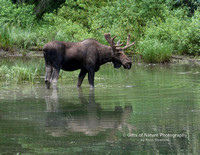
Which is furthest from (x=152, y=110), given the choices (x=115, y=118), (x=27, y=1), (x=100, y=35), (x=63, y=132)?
(x=27, y=1)

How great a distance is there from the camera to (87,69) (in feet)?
48.0

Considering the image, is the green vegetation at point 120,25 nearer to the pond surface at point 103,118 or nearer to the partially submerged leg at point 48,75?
the pond surface at point 103,118

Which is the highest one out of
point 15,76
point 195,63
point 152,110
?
point 152,110

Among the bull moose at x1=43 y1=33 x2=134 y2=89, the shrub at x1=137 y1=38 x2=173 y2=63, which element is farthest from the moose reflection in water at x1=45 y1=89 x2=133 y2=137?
the shrub at x1=137 y1=38 x2=173 y2=63

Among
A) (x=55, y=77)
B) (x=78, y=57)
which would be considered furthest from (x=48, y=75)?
(x=78, y=57)

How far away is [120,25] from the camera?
26.4 metres

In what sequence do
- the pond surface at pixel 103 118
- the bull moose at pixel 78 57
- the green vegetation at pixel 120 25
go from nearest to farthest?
the pond surface at pixel 103 118, the bull moose at pixel 78 57, the green vegetation at pixel 120 25

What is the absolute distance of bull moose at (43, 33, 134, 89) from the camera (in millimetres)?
14250

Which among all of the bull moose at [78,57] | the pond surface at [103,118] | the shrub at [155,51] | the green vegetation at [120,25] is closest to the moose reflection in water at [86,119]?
the pond surface at [103,118]

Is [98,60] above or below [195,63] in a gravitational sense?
above

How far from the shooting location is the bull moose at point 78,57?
14.2m

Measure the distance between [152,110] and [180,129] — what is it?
1.95m

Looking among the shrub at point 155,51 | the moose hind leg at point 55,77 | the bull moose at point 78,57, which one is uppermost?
the bull moose at point 78,57

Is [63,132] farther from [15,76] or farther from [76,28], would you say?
[76,28]
